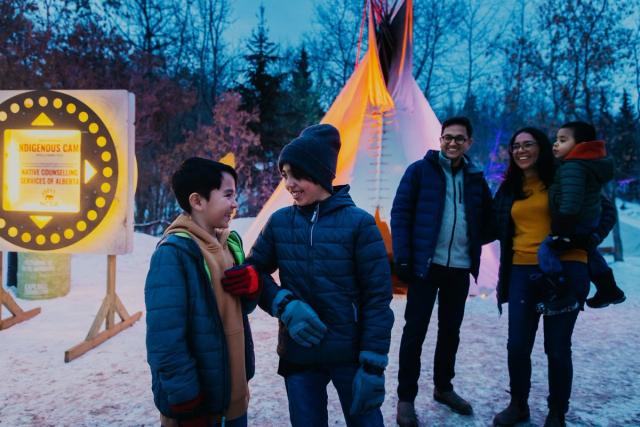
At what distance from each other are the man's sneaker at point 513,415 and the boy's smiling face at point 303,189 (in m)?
1.75

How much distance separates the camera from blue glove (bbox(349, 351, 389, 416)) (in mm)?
1457

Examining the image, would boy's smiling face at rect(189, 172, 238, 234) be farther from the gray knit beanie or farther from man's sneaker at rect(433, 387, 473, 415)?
man's sneaker at rect(433, 387, 473, 415)

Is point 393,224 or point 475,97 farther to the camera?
point 475,97

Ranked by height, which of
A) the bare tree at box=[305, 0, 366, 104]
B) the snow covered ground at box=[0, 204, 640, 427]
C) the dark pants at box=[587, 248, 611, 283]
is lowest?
the snow covered ground at box=[0, 204, 640, 427]

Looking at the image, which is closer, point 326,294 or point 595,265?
point 326,294

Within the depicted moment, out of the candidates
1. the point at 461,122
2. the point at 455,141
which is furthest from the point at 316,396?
the point at 461,122

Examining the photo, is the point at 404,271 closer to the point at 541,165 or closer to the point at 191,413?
the point at 541,165

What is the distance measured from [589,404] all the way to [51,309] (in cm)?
506

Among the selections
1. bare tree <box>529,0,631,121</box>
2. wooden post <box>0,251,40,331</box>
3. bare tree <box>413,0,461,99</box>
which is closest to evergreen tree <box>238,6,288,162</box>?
bare tree <box>413,0,461,99</box>

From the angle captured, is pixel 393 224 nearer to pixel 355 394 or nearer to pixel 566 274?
pixel 566 274

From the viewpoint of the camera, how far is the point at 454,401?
2547 millimetres

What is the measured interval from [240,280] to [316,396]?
0.54 meters

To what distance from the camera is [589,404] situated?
2.68m

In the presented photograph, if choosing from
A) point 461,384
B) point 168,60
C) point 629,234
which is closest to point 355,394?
point 461,384
